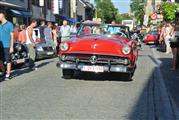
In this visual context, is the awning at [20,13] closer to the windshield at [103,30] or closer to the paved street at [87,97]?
the windshield at [103,30]

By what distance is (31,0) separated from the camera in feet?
140

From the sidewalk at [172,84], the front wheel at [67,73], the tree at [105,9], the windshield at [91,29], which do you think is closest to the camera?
the sidewalk at [172,84]

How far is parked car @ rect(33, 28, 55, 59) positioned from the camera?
19.9 meters

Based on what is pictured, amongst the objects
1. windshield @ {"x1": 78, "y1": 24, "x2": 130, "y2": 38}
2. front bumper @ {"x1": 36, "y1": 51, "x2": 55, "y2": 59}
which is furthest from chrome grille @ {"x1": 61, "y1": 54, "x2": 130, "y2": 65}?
front bumper @ {"x1": 36, "y1": 51, "x2": 55, "y2": 59}

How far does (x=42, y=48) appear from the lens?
2005cm

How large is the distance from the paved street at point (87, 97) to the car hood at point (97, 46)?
2.70 feet

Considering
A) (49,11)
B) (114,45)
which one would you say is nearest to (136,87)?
(114,45)

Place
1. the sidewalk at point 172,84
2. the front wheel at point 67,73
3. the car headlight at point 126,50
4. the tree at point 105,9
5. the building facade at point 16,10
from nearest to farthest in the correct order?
the sidewalk at point 172,84
the car headlight at point 126,50
the front wheel at point 67,73
the building facade at point 16,10
the tree at point 105,9

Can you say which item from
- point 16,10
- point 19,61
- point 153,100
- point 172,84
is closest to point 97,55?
point 172,84

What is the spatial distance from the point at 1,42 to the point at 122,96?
4.24m

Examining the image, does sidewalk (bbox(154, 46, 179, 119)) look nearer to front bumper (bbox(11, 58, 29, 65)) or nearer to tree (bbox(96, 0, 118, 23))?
front bumper (bbox(11, 58, 29, 65))

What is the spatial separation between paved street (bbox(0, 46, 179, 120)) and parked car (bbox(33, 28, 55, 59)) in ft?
19.5

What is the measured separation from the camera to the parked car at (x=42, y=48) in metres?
19.9

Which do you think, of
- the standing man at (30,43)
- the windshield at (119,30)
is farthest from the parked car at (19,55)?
the windshield at (119,30)
